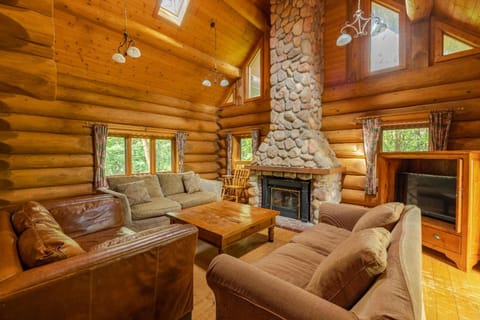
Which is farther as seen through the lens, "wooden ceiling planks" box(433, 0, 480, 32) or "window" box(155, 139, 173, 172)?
"window" box(155, 139, 173, 172)

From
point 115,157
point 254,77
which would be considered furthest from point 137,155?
point 254,77

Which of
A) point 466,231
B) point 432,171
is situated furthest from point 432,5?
point 466,231

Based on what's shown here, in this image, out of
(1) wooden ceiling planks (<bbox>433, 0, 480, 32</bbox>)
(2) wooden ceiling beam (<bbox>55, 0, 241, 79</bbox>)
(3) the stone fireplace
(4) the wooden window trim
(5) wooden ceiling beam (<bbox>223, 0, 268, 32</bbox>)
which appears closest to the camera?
(1) wooden ceiling planks (<bbox>433, 0, 480, 32</bbox>)

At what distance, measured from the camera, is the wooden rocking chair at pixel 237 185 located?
5789 millimetres

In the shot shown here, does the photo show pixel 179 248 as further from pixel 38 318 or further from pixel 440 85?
pixel 440 85

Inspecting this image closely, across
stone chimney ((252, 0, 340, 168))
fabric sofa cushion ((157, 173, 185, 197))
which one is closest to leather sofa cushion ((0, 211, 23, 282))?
fabric sofa cushion ((157, 173, 185, 197))

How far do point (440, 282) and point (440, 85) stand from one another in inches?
117

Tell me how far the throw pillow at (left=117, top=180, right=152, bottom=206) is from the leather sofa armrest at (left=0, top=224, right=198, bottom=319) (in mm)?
2472

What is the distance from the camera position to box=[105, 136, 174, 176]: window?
16.3 ft

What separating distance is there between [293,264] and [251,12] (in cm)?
518

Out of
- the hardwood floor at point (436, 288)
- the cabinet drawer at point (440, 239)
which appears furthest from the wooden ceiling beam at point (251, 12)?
the cabinet drawer at point (440, 239)

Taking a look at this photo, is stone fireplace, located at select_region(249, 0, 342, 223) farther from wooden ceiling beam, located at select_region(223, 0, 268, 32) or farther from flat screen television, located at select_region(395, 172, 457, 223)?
flat screen television, located at select_region(395, 172, 457, 223)

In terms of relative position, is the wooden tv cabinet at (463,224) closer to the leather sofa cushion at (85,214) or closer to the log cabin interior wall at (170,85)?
the log cabin interior wall at (170,85)

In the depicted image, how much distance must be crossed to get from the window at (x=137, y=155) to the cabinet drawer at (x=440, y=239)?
5.45m
